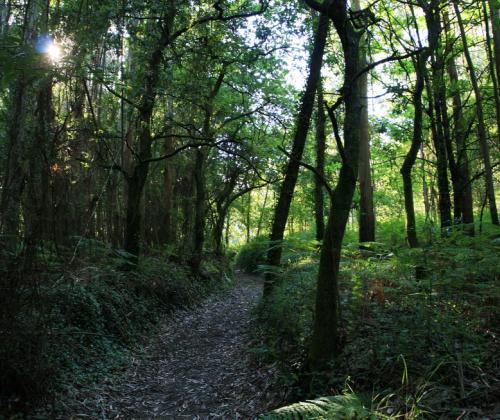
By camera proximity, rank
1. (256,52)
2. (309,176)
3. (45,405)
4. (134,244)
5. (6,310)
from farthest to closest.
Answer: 1. (309,176)
2. (134,244)
3. (256,52)
4. (45,405)
5. (6,310)

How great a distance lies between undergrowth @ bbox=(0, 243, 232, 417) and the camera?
392 cm

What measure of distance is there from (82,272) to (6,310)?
3.84 metres

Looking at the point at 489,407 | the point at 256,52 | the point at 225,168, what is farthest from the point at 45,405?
the point at 225,168

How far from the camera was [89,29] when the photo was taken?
7.49 meters

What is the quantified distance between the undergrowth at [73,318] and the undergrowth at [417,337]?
2.54 m

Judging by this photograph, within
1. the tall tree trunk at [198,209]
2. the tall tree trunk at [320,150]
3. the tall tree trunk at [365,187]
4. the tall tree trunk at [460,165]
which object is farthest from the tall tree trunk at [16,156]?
the tall tree trunk at [365,187]

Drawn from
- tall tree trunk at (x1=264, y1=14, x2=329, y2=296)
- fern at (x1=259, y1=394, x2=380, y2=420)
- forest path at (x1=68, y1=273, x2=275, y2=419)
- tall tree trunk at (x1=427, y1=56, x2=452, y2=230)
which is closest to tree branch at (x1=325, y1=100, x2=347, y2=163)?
fern at (x1=259, y1=394, x2=380, y2=420)

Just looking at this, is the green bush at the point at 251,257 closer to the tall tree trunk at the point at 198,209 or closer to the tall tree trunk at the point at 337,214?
the tall tree trunk at the point at 198,209

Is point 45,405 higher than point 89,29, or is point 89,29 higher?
point 89,29

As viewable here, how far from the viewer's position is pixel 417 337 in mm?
4074

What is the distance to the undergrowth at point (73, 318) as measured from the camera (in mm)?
3918

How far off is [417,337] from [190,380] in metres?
3.27

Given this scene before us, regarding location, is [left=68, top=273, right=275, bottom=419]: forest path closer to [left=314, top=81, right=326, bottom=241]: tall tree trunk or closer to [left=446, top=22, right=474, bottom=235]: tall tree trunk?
[left=446, top=22, right=474, bottom=235]: tall tree trunk

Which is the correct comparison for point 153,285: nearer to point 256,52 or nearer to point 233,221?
point 256,52
